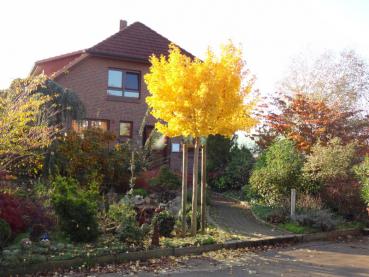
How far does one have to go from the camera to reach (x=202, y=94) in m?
9.80

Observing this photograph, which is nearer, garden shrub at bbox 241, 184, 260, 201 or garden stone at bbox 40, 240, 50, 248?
garden stone at bbox 40, 240, 50, 248

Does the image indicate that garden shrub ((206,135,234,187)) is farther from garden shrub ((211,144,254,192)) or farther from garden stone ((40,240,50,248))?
garden stone ((40,240,50,248))

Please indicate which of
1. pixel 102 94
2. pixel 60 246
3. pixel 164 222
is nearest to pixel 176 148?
pixel 102 94

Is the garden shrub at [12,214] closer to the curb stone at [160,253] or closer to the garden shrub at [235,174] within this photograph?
the curb stone at [160,253]

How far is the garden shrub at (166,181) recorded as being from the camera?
16.0 metres

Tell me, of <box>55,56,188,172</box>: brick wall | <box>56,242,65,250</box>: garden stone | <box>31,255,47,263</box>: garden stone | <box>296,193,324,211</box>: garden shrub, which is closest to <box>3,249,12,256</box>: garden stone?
<box>31,255,47,263</box>: garden stone

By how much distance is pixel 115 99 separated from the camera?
2273cm

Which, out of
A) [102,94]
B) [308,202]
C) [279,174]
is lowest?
[308,202]

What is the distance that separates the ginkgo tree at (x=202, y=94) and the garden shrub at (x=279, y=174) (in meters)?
4.04

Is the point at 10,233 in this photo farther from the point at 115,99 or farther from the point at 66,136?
the point at 115,99

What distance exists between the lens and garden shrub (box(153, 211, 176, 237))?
34.4ft

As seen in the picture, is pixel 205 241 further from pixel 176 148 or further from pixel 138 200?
pixel 176 148

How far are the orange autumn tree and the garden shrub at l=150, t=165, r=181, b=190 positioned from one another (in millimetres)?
4550

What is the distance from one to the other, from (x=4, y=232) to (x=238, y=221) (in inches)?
277
